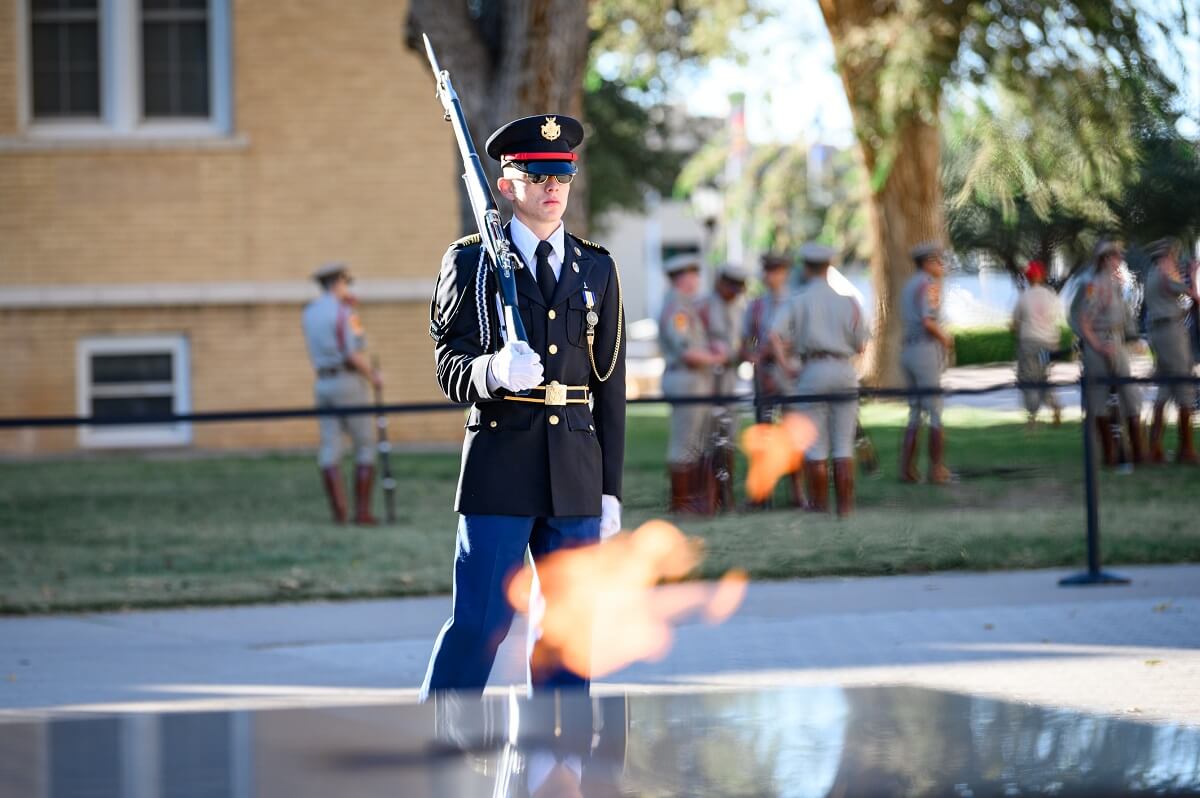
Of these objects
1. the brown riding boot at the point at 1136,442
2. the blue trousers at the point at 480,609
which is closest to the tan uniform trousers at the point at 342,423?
the brown riding boot at the point at 1136,442

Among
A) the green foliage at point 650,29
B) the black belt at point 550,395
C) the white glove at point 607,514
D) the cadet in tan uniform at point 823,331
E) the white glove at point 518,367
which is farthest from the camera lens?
the green foliage at point 650,29

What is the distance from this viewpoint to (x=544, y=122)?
14.9 ft

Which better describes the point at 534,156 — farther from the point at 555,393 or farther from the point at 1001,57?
the point at 1001,57

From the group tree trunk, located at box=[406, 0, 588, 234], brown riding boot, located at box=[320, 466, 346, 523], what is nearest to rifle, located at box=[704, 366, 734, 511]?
tree trunk, located at box=[406, 0, 588, 234]

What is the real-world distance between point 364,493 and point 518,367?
8955 mm

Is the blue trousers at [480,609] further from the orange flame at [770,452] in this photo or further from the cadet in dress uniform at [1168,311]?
the cadet in dress uniform at [1168,311]

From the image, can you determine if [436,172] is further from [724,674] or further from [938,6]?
[724,674]

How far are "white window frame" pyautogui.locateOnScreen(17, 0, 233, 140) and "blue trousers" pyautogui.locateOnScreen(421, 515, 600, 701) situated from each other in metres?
15.0

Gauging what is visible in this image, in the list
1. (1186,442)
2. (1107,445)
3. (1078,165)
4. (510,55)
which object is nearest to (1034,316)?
(1107,445)

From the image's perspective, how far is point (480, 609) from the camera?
4.56m

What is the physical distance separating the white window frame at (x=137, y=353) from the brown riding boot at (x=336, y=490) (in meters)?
5.77

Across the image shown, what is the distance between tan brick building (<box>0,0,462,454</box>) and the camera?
18516mm

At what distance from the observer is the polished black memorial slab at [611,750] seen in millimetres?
1897

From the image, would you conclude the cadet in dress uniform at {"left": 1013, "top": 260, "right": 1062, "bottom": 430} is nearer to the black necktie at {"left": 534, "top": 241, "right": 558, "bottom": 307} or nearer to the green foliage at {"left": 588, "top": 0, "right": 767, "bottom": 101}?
the green foliage at {"left": 588, "top": 0, "right": 767, "bottom": 101}
